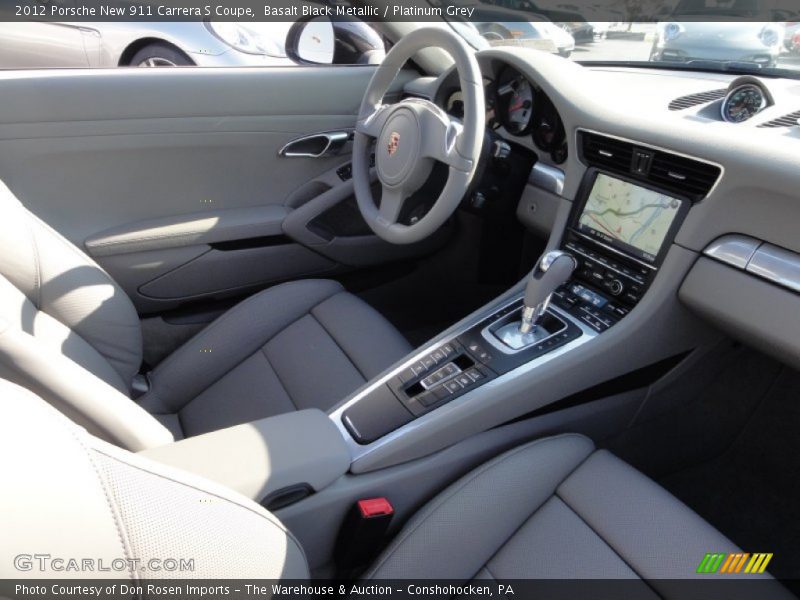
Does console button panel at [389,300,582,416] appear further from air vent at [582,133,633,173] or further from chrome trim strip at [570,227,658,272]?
air vent at [582,133,633,173]

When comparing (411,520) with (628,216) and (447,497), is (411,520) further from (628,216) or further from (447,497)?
(628,216)

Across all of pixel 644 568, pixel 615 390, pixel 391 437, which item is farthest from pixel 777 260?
pixel 391 437

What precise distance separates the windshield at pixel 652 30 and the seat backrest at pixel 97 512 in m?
1.54

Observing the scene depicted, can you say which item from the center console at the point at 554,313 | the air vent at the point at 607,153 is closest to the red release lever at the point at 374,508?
the center console at the point at 554,313

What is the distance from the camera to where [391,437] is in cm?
115

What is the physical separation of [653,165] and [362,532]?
898 mm

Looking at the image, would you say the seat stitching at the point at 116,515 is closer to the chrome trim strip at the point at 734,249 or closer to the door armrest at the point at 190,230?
the chrome trim strip at the point at 734,249

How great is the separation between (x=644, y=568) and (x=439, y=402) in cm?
44

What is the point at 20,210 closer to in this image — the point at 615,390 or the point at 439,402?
the point at 439,402

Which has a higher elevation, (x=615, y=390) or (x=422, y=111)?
(x=422, y=111)

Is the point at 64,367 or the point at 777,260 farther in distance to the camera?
the point at 777,260

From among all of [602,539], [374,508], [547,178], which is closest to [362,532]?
[374,508]

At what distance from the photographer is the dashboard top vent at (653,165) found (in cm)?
121

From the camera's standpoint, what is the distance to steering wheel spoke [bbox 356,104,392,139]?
63.7 inches
